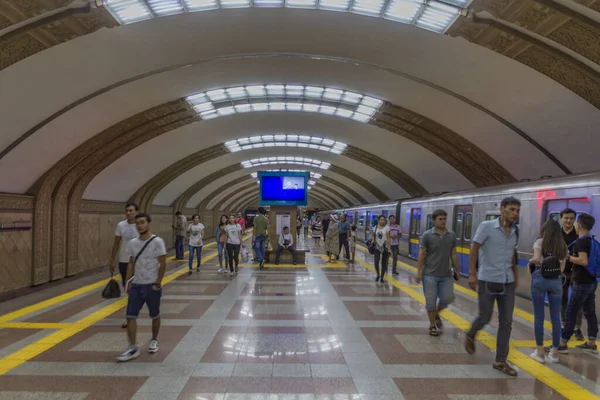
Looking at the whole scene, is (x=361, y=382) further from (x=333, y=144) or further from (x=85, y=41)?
(x=333, y=144)

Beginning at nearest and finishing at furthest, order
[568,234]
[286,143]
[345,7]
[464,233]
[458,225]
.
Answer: [568,234], [345,7], [464,233], [458,225], [286,143]

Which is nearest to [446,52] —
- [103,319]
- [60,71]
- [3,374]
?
[60,71]

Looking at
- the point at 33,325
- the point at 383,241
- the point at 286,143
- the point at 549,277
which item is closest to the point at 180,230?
the point at 383,241

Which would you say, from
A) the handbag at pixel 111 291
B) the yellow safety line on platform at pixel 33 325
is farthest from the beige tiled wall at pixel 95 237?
the handbag at pixel 111 291

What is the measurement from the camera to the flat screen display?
14492 mm

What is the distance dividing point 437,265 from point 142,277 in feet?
12.2

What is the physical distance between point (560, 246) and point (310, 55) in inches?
276

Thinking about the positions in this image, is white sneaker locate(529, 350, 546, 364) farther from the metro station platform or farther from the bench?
the bench

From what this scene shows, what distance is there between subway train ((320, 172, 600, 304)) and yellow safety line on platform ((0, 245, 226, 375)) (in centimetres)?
660

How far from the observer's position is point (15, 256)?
905 centimetres

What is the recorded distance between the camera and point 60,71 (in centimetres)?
790

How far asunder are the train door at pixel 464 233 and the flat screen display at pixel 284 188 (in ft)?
16.7

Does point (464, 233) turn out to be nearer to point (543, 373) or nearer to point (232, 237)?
point (232, 237)

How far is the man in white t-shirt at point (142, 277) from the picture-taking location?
15.3ft
